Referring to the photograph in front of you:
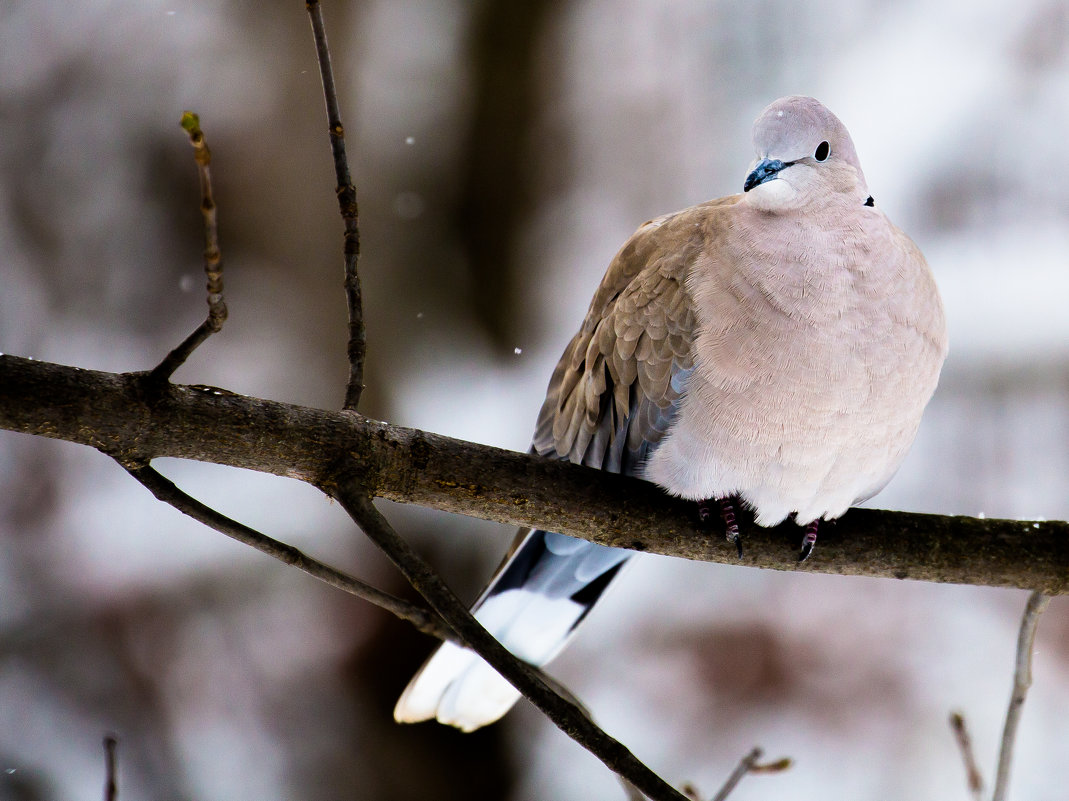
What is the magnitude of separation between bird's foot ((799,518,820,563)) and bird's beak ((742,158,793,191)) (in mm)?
→ 524

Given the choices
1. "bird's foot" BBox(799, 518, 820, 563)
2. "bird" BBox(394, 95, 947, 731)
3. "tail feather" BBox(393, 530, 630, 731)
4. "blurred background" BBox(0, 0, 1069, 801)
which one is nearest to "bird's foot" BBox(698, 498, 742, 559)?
"bird" BBox(394, 95, 947, 731)

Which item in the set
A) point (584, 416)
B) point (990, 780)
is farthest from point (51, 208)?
point (990, 780)

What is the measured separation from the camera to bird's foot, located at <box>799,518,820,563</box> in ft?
4.41

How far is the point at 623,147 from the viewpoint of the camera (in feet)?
9.59

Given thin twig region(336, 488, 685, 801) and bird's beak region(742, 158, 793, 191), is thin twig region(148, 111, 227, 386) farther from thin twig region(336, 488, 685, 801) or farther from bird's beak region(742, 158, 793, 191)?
bird's beak region(742, 158, 793, 191)

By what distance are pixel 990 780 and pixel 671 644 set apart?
1.10 metres

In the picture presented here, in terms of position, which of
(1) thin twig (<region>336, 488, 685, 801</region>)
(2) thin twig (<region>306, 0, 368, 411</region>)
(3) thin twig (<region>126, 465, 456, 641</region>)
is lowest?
(1) thin twig (<region>336, 488, 685, 801</region>)

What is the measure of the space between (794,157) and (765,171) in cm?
5

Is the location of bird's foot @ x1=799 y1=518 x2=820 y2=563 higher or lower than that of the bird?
lower

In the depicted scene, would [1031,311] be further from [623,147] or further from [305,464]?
[305,464]

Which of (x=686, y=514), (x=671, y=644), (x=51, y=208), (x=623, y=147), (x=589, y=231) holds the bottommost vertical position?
(x=686, y=514)

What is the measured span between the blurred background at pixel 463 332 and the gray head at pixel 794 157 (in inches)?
61.8

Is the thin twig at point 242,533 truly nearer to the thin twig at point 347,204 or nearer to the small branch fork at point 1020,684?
the thin twig at point 347,204

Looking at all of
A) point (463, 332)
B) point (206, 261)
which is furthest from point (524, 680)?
point (463, 332)
